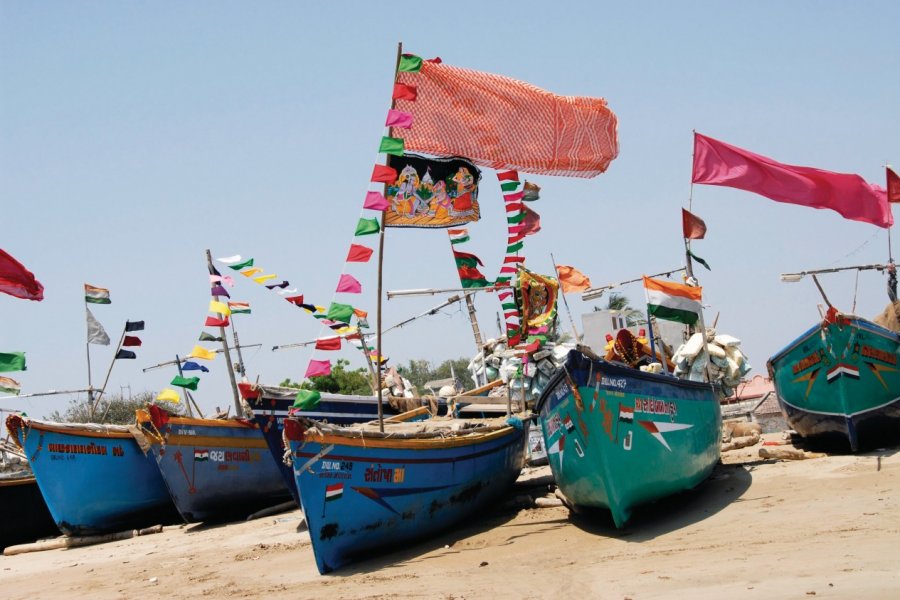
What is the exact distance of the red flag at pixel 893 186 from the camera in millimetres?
13586

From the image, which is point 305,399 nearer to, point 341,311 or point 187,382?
point 341,311

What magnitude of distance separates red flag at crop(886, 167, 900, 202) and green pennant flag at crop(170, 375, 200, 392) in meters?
10.4

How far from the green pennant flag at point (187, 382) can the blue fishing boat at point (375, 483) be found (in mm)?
3831

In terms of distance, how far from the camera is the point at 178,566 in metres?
12.3

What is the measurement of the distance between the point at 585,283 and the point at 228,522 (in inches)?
281

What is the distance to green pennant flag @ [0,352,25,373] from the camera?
14.6 meters

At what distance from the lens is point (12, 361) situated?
1467 centimetres

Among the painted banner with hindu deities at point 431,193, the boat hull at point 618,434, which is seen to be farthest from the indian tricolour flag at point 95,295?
the boat hull at point 618,434

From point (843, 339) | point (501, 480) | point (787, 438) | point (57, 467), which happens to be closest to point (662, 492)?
point (501, 480)

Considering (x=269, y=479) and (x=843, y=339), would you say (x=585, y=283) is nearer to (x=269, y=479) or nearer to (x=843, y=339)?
(x=843, y=339)

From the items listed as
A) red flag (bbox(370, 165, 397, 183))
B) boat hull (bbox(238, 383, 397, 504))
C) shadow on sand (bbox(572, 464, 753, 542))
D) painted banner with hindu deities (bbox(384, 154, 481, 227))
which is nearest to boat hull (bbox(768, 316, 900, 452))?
shadow on sand (bbox(572, 464, 753, 542))

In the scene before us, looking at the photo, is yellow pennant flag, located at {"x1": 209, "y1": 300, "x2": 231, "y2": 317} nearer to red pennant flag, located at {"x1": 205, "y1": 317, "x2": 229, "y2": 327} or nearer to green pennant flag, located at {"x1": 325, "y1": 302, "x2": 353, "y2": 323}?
red pennant flag, located at {"x1": 205, "y1": 317, "x2": 229, "y2": 327}

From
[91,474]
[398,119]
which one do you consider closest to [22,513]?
[91,474]

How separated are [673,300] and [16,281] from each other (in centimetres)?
874
